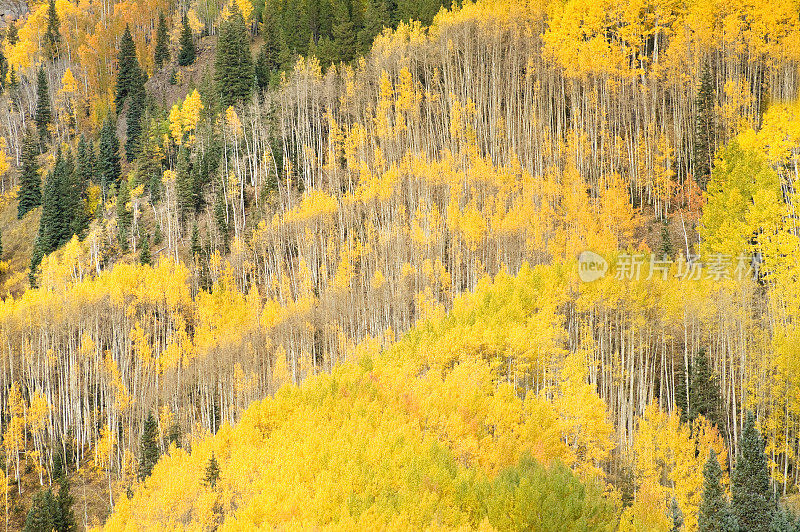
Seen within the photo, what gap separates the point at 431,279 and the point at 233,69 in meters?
44.5

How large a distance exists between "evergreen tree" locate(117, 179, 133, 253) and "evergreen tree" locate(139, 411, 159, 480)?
81.3ft

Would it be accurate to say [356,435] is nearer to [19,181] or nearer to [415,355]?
[415,355]

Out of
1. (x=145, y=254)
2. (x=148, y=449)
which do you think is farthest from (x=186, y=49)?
(x=148, y=449)

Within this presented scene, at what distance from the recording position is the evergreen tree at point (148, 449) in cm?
5447

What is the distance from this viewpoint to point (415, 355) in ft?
157

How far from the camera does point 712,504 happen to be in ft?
104

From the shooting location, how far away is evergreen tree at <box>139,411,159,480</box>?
5447 cm

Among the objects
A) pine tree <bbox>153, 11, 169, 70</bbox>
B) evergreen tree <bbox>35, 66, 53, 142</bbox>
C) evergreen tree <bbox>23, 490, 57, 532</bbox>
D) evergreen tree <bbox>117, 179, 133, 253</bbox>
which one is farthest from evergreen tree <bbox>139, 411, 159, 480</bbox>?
pine tree <bbox>153, 11, 169, 70</bbox>

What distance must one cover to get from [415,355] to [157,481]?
1926 centimetres

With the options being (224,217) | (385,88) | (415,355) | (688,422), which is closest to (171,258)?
(224,217)

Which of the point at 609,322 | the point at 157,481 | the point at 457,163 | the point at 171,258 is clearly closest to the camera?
the point at 609,322

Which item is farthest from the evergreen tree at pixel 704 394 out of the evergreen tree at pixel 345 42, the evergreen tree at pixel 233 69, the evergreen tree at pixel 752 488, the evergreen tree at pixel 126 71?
the evergreen tree at pixel 126 71

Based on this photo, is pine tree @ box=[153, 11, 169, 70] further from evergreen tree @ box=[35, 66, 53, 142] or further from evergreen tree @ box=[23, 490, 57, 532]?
evergreen tree @ box=[23, 490, 57, 532]

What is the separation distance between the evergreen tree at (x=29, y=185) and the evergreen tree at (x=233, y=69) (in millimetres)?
27256
